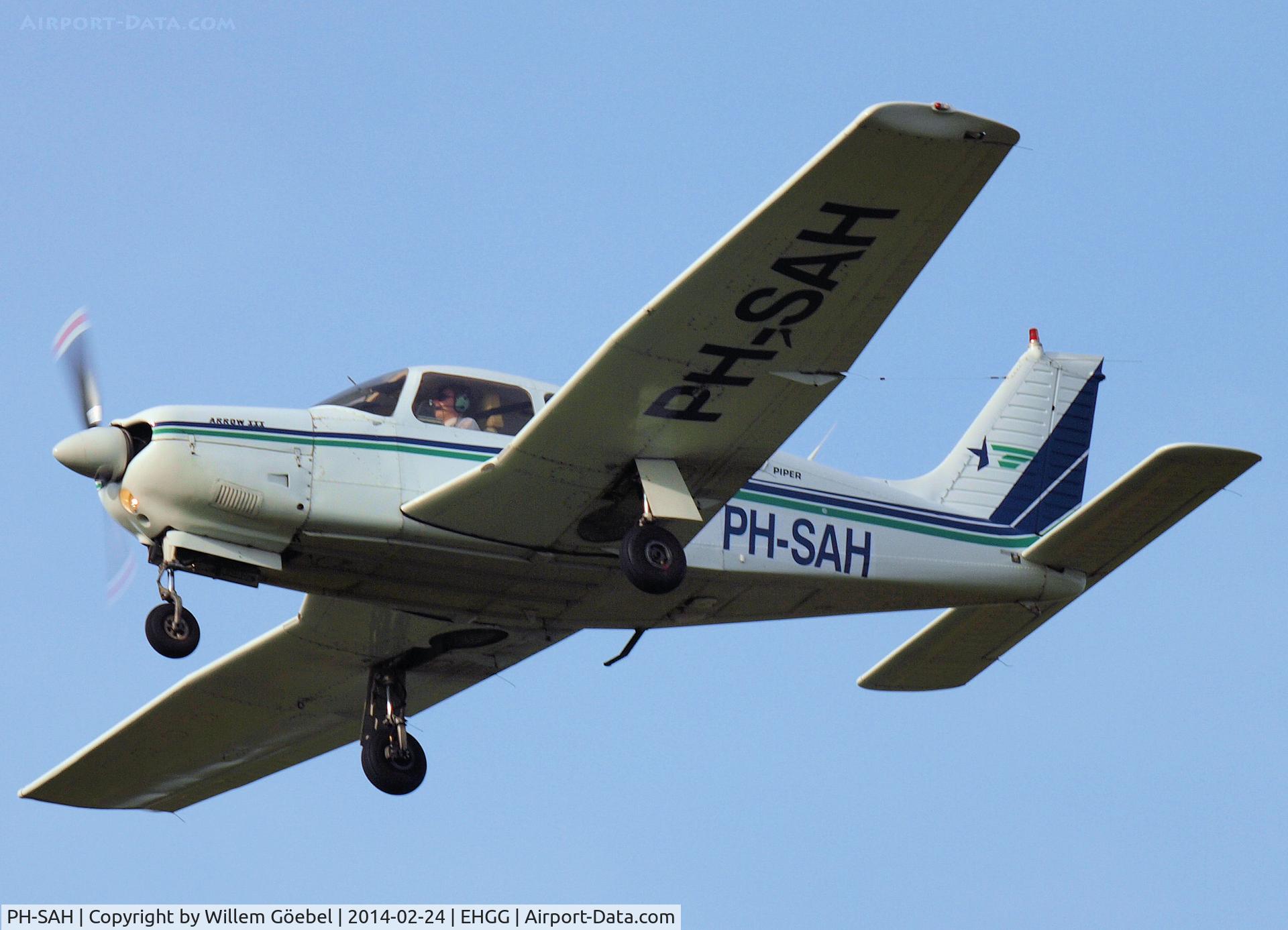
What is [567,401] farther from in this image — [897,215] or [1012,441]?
[1012,441]

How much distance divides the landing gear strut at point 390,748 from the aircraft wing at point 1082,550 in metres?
4.23

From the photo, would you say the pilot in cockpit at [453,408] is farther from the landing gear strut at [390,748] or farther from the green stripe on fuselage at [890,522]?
the landing gear strut at [390,748]

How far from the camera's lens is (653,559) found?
13492 mm

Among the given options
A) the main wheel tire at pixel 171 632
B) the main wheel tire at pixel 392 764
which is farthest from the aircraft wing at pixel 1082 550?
the main wheel tire at pixel 171 632

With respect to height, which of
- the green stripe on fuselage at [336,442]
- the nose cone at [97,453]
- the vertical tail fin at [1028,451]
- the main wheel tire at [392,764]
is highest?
the vertical tail fin at [1028,451]

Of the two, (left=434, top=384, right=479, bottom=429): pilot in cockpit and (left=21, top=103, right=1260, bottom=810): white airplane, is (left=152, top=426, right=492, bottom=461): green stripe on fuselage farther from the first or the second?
(left=434, top=384, right=479, bottom=429): pilot in cockpit

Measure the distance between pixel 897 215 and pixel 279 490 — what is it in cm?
481

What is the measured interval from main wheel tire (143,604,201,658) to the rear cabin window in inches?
88.5

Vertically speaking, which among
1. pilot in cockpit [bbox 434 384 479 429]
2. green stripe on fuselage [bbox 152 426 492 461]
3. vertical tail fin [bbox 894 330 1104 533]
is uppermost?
vertical tail fin [bbox 894 330 1104 533]

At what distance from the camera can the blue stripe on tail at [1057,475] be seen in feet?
54.9

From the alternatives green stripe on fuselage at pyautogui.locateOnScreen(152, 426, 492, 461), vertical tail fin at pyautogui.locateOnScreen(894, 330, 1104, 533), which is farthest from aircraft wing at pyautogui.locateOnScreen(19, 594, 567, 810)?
vertical tail fin at pyautogui.locateOnScreen(894, 330, 1104, 533)

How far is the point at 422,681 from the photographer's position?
17.1 metres

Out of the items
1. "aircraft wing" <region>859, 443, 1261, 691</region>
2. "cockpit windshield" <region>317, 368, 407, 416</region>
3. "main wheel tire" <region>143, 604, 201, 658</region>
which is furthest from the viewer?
"aircraft wing" <region>859, 443, 1261, 691</region>

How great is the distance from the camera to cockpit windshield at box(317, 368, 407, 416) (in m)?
13.9
